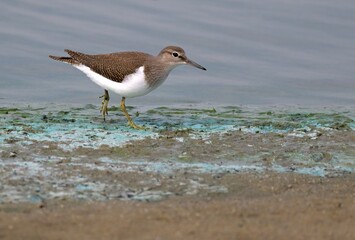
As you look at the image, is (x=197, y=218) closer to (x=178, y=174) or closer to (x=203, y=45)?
(x=178, y=174)

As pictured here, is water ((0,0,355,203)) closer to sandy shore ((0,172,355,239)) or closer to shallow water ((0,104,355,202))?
shallow water ((0,104,355,202))

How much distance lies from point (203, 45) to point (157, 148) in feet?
21.2

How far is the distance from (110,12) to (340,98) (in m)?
5.36

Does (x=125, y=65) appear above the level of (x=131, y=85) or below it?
above

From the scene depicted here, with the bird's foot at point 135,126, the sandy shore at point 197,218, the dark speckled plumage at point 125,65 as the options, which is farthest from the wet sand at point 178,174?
the dark speckled plumage at point 125,65

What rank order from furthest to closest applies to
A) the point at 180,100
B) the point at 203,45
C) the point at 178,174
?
the point at 203,45 → the point at 180,100 → the point at 178,174

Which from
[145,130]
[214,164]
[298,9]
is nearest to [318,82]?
[298,9]

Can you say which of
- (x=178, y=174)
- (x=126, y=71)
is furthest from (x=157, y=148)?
(x=126, y=71)

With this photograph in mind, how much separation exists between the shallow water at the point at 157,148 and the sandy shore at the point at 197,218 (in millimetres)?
345

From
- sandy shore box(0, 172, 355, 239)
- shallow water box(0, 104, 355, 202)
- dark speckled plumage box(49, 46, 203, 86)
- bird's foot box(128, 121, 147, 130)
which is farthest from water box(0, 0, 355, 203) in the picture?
dark speckled plumage box(49, 46, 203, 86)

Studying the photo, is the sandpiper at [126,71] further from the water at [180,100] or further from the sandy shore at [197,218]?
the sandy shore at [197,218]

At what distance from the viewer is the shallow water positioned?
7.85m

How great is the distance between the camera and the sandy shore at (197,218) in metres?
6.22

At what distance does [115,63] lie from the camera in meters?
12.2
